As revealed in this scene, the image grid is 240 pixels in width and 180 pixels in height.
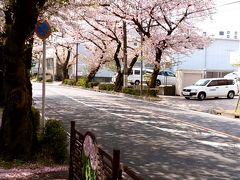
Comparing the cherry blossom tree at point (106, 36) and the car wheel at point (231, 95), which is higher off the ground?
the cherry blossom tree at point (106, 36)

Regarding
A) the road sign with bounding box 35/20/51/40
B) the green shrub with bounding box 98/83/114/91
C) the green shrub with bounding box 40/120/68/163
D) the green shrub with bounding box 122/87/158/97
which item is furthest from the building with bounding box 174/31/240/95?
the green shrub with bounding box 40/120/68/163

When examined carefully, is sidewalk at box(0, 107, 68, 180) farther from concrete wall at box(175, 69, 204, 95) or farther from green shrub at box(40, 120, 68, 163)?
concrete wall at box(175, 69, 204, 95)

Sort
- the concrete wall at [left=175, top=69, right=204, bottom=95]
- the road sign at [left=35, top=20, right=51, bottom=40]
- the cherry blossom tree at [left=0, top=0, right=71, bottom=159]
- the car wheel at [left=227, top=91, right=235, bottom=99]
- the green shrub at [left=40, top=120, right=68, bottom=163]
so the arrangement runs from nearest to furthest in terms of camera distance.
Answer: the cherry blossom tree at [left=0, top=0, right=71, bottom=159] < the green shrub at [left=40, top=120, right=68, bottom=163] < the road sign at [left=35, top=20, right=51, bottom=40] < the car wheel at [left=227, top=91, right=235, bottom=99] < the concrete wall at [left=175, top=69, right=204, bottom=95]

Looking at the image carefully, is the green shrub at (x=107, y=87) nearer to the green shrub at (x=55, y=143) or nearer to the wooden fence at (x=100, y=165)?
the green shrub at (x=55, y=143)

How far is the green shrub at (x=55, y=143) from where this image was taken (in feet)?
29.5

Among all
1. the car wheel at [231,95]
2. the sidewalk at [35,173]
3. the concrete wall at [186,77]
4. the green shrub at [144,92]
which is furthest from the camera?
the concrete wall at [186,77]

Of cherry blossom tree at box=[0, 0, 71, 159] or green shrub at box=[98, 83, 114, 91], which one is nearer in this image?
cherry blossom tree at box=[0, 0, 71, 159]

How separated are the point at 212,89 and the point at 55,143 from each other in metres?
25.4

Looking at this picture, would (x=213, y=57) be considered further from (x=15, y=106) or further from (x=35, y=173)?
(x=35, y=173)

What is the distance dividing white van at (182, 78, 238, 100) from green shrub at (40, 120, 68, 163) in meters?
24.0

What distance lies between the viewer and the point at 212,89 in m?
32.9

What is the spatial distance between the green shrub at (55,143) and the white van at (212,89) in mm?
23976

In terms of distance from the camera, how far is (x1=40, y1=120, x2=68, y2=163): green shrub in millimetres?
8977

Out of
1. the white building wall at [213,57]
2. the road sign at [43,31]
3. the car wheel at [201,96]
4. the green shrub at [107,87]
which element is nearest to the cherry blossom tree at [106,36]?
the green shrub at [107,87]
